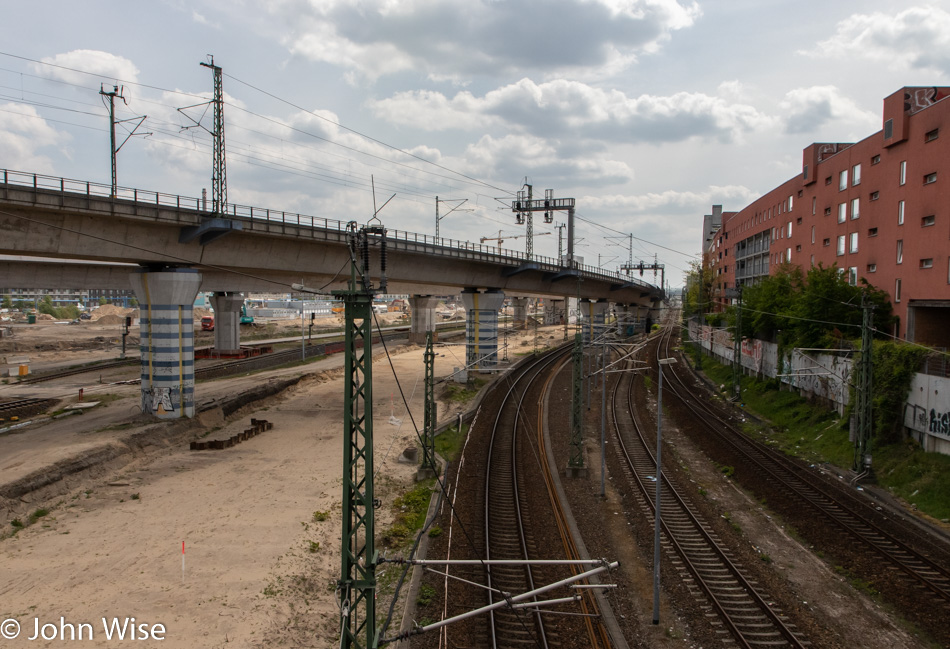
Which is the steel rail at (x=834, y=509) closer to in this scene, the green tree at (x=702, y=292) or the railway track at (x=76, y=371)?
the green tree at (x=702, y=292)

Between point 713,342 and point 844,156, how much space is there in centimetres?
2476

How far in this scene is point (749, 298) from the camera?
156 feet

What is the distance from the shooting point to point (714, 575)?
54.4 feet

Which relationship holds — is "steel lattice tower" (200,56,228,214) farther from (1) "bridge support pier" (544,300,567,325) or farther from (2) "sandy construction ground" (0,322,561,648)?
(1) "bridge support pier" (544,300,567,325)

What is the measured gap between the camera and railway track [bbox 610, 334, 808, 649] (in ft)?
44.7

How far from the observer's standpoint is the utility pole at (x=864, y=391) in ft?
76.7

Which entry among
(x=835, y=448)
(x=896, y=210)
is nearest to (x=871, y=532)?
(x=835, y=448)

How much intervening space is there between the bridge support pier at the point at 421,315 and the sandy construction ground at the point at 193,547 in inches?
2274

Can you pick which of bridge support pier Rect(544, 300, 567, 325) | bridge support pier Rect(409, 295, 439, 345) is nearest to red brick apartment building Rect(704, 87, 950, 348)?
bridge support pier Rect(409, 295, 439, 345)

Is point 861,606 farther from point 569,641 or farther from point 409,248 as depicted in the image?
point 409,248

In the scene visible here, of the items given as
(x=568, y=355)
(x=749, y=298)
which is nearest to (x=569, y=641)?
(x=749, y=298)

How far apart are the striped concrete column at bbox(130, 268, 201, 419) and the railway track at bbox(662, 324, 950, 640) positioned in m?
28.2

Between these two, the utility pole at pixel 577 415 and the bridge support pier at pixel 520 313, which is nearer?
the utility pole at pixel 577 415

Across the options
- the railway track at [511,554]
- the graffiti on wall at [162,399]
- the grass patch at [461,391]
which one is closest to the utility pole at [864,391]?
the railway track at [511,554]
